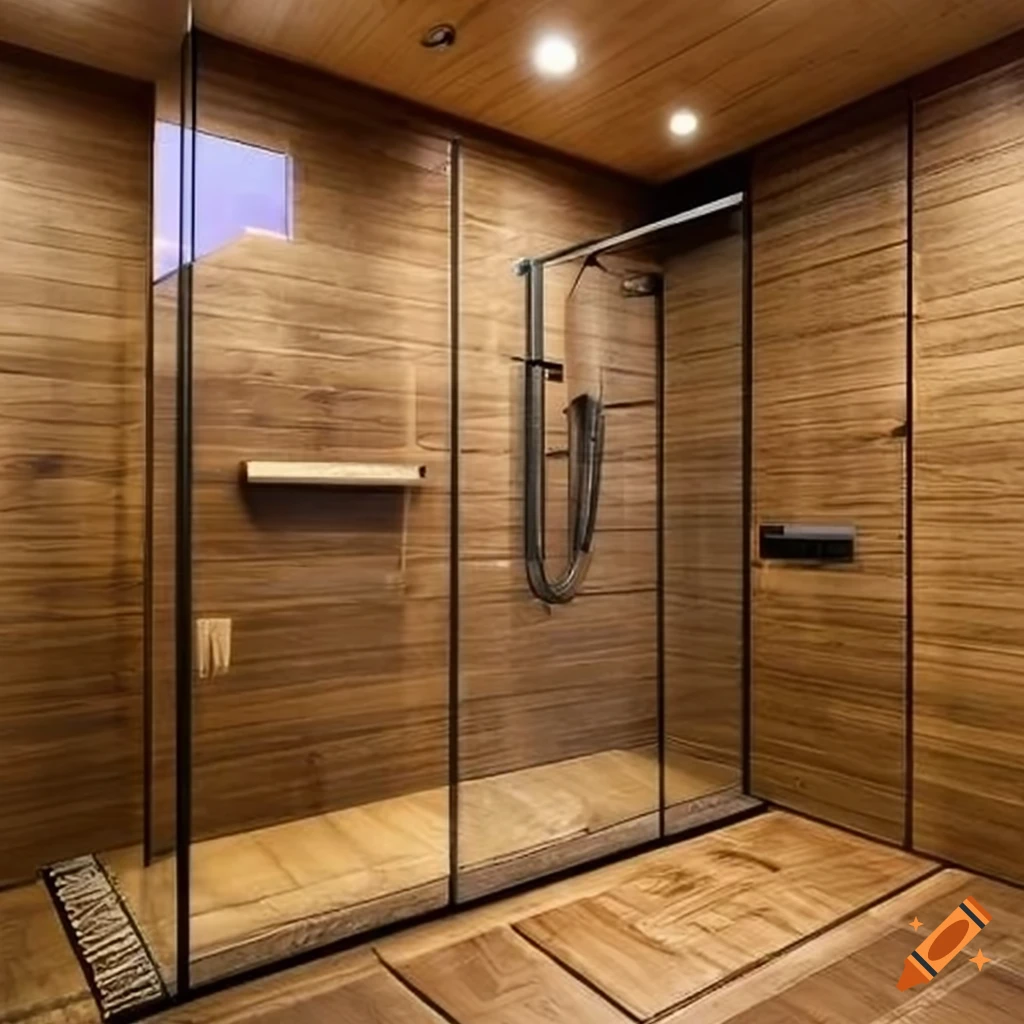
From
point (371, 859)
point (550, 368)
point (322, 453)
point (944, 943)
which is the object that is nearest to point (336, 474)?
point (322, 453)

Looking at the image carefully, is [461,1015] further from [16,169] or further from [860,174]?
[860,174]

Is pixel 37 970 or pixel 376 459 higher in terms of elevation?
pixel 376 459

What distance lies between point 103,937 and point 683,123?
2.48m

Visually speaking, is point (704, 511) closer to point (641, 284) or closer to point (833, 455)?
point (833, 455)

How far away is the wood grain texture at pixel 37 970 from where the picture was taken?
1574 mm

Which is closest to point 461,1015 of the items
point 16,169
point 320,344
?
point 320,344

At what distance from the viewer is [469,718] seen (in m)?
2.64

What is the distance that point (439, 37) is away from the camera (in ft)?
6.52

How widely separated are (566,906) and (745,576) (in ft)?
3.89

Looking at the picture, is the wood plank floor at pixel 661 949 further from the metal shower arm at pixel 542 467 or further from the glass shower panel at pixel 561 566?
the metal shower arm at pixel 542 467

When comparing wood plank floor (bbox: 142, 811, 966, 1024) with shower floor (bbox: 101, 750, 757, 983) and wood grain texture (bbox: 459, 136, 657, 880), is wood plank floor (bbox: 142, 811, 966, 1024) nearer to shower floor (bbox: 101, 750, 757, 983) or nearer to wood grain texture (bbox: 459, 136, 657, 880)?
shower floor (bbox: 101, 750, 757, 983)

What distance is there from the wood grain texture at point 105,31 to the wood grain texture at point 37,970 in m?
1.96

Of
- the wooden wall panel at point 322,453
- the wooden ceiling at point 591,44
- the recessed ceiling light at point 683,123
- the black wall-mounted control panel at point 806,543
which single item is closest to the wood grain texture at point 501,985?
the wooden wall panel at point 322,453

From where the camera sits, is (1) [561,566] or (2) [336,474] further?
(1) [561,566]
